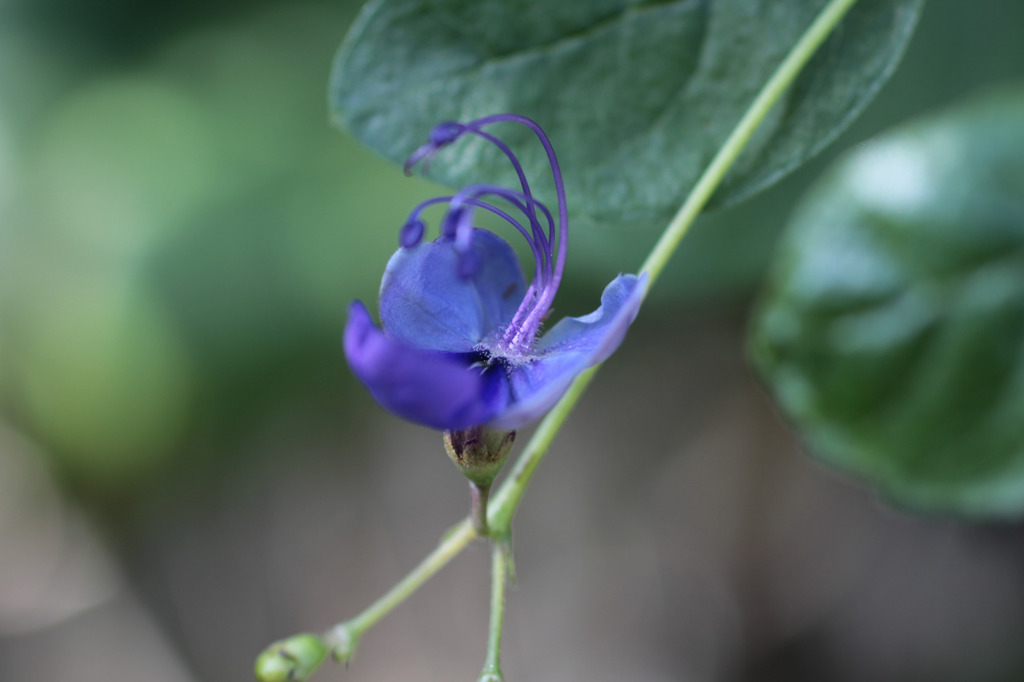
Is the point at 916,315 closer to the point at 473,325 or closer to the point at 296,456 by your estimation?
the point at 473,325

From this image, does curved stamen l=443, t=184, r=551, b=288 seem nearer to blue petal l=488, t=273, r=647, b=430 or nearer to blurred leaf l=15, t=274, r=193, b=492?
blue petal l=488, t=273, r=647, b=430

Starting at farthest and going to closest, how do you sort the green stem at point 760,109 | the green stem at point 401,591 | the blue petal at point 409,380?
1. the green stem at point 760,109
2. the green stem at point 401,591
3. the blue petal at point 409,380

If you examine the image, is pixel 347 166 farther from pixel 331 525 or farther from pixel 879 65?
pixel 879 65

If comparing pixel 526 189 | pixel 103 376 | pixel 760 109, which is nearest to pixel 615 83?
pixel 760 109

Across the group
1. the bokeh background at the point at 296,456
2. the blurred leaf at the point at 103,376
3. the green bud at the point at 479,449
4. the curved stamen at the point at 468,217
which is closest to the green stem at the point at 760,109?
the curved stamen at the point at 468,217

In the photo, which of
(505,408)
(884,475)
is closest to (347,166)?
(884,475)

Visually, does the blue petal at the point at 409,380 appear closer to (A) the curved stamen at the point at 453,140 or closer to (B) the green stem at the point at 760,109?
(A) the curved stamen at the point at 453,140
